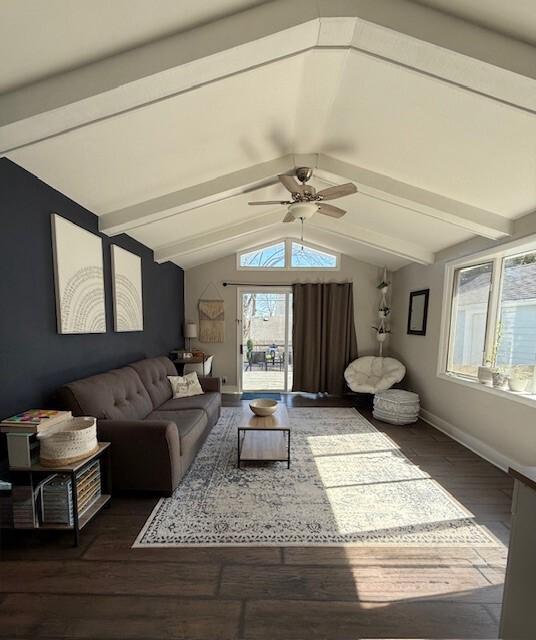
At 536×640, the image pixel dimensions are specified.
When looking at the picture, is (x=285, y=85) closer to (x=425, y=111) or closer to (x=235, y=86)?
(x=235, y=86)

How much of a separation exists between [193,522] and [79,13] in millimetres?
2720

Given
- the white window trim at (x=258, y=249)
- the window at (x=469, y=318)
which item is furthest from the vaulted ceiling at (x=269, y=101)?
the white window trim at (x=258, y=249)

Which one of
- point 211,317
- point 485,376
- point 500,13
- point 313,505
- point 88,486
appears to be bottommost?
point 313,505

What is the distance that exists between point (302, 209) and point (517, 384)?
255 centimetres

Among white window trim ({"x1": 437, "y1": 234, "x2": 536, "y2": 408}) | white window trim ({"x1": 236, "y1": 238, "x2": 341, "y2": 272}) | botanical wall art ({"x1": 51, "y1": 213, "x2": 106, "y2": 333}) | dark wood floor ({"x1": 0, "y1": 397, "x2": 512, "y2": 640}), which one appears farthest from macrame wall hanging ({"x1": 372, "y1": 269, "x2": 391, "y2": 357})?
botanical wall art ({"x1": 51, "y1": 213, "x2": 106, "y2": 333})

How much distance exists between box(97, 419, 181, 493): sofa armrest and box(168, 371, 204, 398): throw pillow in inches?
58.0

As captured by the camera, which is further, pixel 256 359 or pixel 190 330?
pixel 256 359

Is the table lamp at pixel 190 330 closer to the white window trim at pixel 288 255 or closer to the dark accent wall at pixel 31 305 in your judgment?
the white window trim at pixel 288 255

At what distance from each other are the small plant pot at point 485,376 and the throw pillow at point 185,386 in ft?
10.6

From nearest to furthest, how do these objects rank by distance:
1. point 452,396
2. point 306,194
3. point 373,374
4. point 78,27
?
point 78,27, point 306,194, point 452,396, point 373,374

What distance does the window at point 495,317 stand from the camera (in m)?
2.77

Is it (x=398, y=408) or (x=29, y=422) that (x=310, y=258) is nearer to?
(x=398, y=408)

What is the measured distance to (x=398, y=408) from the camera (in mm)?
3949

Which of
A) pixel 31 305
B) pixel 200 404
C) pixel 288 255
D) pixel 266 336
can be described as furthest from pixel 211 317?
pixel 31 305
